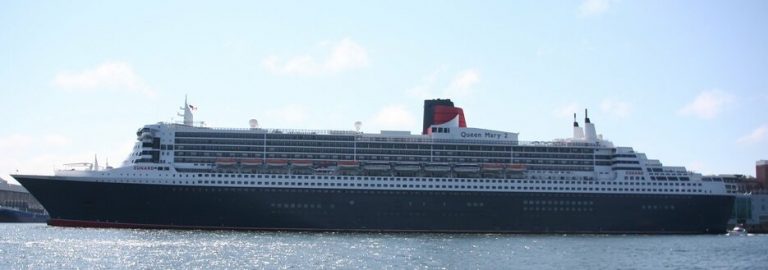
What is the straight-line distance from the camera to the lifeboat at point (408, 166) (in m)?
76.1

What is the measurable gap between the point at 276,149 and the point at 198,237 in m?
13.3

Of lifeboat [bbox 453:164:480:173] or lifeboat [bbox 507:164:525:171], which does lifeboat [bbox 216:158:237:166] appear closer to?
lifeboat [bbox 453:164:480:173]

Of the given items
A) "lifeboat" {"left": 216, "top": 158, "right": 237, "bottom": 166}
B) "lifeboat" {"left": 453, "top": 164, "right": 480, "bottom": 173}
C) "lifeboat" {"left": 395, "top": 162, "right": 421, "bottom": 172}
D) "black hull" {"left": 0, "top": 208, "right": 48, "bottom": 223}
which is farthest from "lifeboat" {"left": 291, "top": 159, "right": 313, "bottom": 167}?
"black hull" {"left": 0, "top": 208, "right": 48, "bottom": 223}

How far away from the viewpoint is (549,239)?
228ft

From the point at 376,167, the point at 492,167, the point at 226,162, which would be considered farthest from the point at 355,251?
the point at 492,167

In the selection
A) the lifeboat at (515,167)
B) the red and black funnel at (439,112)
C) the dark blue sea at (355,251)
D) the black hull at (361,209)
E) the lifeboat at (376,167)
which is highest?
the red and black funnel at (439,112)

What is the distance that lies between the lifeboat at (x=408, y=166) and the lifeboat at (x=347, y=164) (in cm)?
314

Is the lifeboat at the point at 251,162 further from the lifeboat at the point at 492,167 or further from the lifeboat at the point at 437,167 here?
the lifeboat at the point at 492,167

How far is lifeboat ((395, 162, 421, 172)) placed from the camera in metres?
76.1

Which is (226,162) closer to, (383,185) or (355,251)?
(383,185)

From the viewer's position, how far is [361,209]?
73.9 metres

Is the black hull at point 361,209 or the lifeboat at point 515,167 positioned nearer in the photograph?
the black hull at point 361,209

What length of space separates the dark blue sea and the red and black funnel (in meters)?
12.3

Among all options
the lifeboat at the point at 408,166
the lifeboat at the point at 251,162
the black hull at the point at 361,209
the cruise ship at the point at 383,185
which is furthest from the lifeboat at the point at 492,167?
the lifeboat at the point at 251,162
